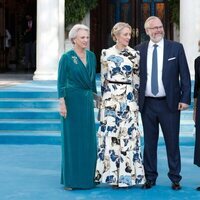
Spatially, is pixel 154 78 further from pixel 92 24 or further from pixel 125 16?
pixel 125 16

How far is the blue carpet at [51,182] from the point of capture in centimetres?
575

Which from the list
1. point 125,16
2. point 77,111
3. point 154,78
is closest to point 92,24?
point 125,16

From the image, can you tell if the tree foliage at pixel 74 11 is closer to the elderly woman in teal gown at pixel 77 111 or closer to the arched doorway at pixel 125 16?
the arched doorway at pixel 125 16

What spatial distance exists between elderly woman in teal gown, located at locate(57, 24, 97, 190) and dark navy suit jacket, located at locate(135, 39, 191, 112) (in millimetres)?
583

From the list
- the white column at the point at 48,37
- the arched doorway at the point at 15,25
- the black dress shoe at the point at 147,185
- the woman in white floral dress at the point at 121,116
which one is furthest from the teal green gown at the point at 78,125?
the arched doorway at the point at 15,25

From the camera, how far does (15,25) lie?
2002 centimetres

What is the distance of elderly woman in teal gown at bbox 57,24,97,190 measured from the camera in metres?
5.86

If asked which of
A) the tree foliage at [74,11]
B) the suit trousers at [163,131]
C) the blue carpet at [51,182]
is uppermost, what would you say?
the tree foliage at [74,11]

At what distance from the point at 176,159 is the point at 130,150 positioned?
483 millimetres

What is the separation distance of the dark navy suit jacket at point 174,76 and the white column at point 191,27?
21.7 feet

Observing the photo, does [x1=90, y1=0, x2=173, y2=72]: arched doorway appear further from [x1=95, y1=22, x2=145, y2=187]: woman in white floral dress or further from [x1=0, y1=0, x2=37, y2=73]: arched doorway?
[x1=95, y1=22, x2=145, y2=187]: woman in white floral dress

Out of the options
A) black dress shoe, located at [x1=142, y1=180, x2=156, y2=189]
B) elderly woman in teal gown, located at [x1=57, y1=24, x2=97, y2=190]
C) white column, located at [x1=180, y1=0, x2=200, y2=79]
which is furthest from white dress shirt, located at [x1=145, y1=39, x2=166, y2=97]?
white column, located at [x1=180, y1=0, x2=200, y2=79]

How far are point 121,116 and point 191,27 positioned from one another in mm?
6848

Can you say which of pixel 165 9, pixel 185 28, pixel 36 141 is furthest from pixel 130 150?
pixel 165 9
